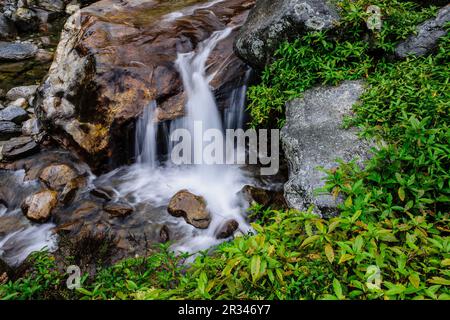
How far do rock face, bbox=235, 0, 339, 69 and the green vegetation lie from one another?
0.89 feet

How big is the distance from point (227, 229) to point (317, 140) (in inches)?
86.0

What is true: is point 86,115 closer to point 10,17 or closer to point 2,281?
point 2,281

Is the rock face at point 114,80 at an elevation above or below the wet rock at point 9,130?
above

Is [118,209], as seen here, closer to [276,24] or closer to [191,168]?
[191,168]

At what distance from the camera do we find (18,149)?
768cm

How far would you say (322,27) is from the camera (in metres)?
5.39

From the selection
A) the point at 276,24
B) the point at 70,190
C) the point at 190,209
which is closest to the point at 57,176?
the point at 70,190

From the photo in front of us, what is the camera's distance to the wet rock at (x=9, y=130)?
853 centimetres

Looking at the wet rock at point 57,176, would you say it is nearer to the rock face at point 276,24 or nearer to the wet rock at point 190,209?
the wet rock at point 190,209

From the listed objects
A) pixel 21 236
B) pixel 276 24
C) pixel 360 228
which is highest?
pixel 276 24

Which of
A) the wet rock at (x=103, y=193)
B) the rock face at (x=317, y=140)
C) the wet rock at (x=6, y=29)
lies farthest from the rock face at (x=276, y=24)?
the wet rock at (x=6, y=29)

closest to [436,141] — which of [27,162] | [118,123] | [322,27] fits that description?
[322,27]

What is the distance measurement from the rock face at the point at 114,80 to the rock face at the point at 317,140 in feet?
7.71

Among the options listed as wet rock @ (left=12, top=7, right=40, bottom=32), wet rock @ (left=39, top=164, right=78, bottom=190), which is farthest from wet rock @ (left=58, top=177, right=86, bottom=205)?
wet rock @ (left=12, top=7, right=40, bottom=32)
